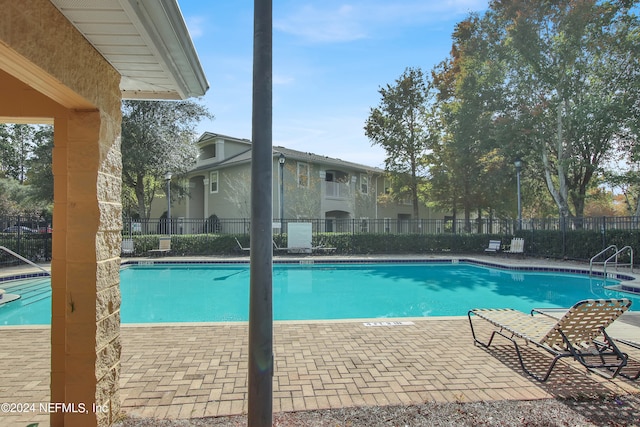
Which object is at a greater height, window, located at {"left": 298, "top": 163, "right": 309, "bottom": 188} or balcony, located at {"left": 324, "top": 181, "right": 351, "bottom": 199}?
window, located at {"left": 298, "top": 163, "right": 309, "bottom": 188}

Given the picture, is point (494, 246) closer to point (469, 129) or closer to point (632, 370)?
point (469, 129)

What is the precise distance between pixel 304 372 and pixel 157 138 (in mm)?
17693

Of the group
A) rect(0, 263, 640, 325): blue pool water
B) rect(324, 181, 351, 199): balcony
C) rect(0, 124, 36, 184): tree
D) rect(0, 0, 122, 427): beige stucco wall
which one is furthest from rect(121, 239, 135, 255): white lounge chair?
rect(0, 124, 36, 184): tree

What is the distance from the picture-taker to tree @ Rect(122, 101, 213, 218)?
18.1 metres

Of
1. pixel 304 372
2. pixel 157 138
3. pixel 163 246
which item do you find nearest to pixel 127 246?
pixel 163 246

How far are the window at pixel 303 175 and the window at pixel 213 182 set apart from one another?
5565 millimetres

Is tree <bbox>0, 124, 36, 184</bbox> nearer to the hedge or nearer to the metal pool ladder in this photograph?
the hedge

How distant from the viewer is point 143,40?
222cm

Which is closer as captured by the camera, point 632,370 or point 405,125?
point 632,370

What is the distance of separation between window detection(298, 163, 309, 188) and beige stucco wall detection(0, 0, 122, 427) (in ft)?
62.7

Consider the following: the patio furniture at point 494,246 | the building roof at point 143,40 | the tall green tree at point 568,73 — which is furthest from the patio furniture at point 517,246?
the building roof at point 143,40

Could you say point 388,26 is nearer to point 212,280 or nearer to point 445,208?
point 212,280

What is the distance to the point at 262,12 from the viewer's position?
2.26 meters

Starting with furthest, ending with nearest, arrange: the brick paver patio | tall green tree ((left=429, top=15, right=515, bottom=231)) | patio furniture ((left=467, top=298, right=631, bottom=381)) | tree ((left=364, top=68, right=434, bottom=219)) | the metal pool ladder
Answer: tree ((left=364, top=68, right=434, bottom=219)) < tall green tree ((left=429, top=15, right=515, bottom=231)) < the metal pool ladder < patio furniture ((left=467, top=298, right=631, bottom=381)) < the brick paver patio
